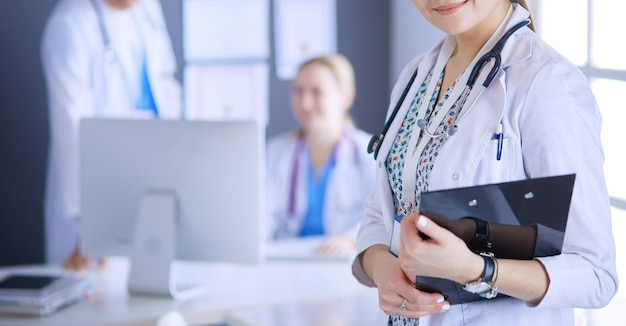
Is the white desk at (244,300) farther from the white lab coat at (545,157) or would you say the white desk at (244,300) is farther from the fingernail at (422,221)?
the fingernail at (422,221)

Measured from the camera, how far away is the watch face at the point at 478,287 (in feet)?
4.12

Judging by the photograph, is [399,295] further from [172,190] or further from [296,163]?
[296,163]

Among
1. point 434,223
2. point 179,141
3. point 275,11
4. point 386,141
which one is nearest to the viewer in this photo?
point 434,223

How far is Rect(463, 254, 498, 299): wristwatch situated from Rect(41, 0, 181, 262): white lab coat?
3.25 meters

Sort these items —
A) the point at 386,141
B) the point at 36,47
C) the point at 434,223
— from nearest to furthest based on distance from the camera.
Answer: the point at 434,223, the point at 386,141, the point at 36,47

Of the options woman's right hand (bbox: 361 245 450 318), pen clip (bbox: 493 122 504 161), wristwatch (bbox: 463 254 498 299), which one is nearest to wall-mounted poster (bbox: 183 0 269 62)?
woman's right hand (bbox: 361 245 450 318)

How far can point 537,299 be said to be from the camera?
128 centimetres

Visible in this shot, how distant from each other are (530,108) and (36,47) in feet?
11.5

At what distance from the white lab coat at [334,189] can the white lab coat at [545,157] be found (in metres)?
2.72

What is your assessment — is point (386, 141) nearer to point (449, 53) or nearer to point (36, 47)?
point (449, 53)

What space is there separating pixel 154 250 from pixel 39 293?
0.39 meters

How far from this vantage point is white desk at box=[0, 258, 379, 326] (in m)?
2.58

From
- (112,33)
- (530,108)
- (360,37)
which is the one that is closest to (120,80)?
(112,33)

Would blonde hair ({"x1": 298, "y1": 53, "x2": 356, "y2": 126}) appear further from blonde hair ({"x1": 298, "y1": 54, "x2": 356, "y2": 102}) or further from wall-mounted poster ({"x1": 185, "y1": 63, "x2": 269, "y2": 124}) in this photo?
wall-mounted poster ({"x1": 185, "y1": 63, "x2": 269, "y2": 124})
